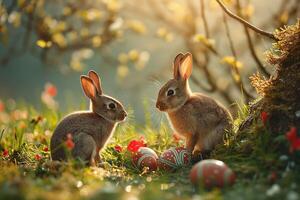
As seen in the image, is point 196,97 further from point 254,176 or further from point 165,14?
point 165,14

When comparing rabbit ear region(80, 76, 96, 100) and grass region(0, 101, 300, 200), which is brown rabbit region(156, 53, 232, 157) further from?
rabbit ear region(80, 76, 96, 100)

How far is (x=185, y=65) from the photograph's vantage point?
6.65m

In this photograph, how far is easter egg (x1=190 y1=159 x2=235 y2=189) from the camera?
482cm

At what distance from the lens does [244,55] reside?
1159cm

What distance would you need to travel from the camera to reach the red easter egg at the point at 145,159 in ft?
19.9

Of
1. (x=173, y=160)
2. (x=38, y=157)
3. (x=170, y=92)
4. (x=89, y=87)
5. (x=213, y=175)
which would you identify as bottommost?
(x=213, y=175)

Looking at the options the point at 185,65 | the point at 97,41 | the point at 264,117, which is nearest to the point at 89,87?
the point at 185,65

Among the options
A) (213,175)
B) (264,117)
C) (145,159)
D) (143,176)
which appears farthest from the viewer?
(145,159)

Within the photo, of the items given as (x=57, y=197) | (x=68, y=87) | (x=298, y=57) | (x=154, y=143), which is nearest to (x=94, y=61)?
(x=68, y=87)

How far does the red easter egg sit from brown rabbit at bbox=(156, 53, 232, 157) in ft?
1.48

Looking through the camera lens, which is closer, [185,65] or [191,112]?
[191,112]

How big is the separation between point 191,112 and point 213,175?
1643mm

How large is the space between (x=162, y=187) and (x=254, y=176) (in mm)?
808

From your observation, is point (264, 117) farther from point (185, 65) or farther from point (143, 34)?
point (143, 34)
